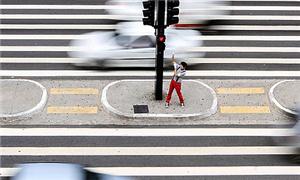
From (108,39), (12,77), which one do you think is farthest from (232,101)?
(12,77)

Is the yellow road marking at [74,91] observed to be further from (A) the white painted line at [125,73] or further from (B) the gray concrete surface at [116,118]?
(A) the white painted line at [125,73]

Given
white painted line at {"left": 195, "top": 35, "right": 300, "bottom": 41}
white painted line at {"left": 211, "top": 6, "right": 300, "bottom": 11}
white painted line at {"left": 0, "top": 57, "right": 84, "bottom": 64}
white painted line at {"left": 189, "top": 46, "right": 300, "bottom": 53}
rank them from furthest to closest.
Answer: white painted line at {"left": 211, "top": 6, "right": 300, "bottom": 11}
white painted line at {"left": 195, "top": 35, "right": 300, "bottom": 41}
white painted line at {"left": 189, "top": 46, "right": 300, "bottom": 53}
white painted line at {"left": 0, "top": 57, "right": 84, "bottom": 64}

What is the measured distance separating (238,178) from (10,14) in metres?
14.9

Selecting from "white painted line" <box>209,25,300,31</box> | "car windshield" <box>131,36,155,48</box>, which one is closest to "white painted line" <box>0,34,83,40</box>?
"car windshield" <box>131,36,155,48</box>

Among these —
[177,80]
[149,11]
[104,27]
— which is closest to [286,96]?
[177,80]

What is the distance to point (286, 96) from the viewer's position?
1892 cm

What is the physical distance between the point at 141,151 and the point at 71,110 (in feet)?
10.3

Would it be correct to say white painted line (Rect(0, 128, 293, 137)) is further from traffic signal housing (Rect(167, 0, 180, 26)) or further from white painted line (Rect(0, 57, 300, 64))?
white painted line (Rect(0, 57, 300, 64))

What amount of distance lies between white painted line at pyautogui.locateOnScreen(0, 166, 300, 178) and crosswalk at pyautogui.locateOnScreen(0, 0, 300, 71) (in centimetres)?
676

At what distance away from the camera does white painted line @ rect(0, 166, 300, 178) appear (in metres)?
15.2

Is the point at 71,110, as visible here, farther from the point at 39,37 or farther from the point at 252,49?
the point at 252,49

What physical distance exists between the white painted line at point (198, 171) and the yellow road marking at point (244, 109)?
3.08 metres

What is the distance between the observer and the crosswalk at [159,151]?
50.4 ft

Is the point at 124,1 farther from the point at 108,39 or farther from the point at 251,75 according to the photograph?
the point at 251,75
